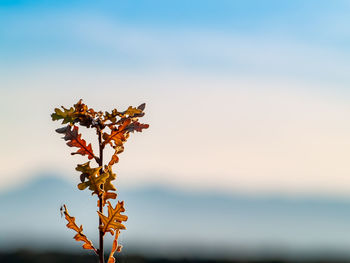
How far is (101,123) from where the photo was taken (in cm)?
289

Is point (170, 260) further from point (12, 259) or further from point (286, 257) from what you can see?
point (12, 259)

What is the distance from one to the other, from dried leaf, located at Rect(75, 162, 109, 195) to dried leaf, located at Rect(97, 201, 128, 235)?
14 cm

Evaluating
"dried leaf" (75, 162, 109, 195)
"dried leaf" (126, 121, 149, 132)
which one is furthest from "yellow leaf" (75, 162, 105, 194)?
"dried leaf" (126, 121, 149, 132)

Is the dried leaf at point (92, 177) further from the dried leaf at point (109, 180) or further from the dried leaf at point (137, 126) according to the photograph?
the dried leaf at point (137, 126)

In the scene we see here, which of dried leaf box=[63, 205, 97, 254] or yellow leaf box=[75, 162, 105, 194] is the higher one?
yellow leaf box=[75, 162, 105, 194]

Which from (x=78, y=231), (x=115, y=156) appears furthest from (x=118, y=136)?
(x=78, y=231)

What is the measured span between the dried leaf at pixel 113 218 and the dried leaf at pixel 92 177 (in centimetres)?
14

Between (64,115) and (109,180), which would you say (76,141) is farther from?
(109,180)

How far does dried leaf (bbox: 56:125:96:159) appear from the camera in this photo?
9.77 ft

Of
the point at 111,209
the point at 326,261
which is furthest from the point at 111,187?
the point at 326,261

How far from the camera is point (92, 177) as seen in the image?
2.78m

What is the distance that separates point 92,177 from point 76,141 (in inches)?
12.4

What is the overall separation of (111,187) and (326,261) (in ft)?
41.4

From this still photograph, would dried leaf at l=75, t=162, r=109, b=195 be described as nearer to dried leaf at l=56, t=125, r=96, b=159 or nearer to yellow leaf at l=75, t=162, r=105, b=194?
yellow leaf at l=75, t=162, r=105, b=194
